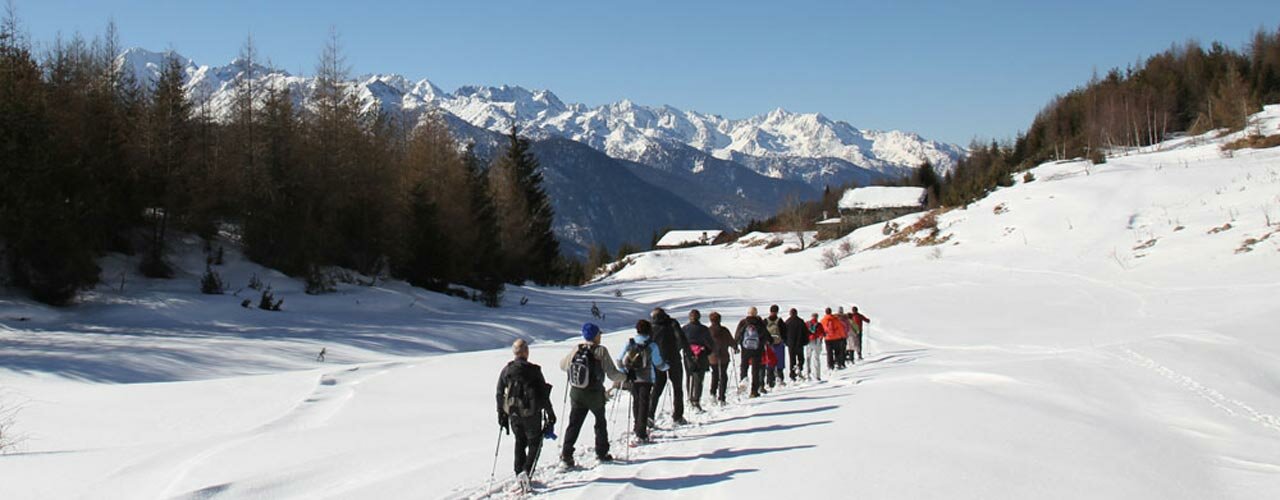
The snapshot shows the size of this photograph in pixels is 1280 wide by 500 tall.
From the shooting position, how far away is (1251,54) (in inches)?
3807

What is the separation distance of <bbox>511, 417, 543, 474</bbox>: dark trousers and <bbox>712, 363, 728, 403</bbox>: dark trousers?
5.78 metres

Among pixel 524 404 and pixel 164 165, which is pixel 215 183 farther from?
pixel 524 404

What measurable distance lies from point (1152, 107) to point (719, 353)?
90071mm

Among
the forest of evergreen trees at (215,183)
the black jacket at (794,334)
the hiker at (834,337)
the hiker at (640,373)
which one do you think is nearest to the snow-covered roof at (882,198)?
the forest of evergreen trees at (215,183)

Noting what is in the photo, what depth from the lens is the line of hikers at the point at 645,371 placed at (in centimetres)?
791

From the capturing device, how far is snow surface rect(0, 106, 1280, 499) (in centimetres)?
782

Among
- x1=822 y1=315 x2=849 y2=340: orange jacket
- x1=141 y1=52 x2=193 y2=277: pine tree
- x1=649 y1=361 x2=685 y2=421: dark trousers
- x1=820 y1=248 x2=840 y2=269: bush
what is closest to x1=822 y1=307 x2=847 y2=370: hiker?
x1=822 y1=315 x2=849 y2=340: orange jacket

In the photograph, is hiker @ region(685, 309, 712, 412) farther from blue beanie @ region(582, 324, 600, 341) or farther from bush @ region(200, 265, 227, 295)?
bush @ region(200, 265, 227, 295)

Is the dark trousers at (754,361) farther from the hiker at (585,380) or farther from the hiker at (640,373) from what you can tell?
the hiker at (585,380)

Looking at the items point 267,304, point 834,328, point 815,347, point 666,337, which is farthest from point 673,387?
point 267,304

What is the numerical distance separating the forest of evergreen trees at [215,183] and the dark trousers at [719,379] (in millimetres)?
16340

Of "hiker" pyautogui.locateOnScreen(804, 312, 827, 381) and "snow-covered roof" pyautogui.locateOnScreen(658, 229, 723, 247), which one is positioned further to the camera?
"snow-covered roof" pyautogui.locateOnScreen(658, 229, 723, 247)

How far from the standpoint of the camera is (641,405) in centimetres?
998

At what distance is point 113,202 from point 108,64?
7.21 m
